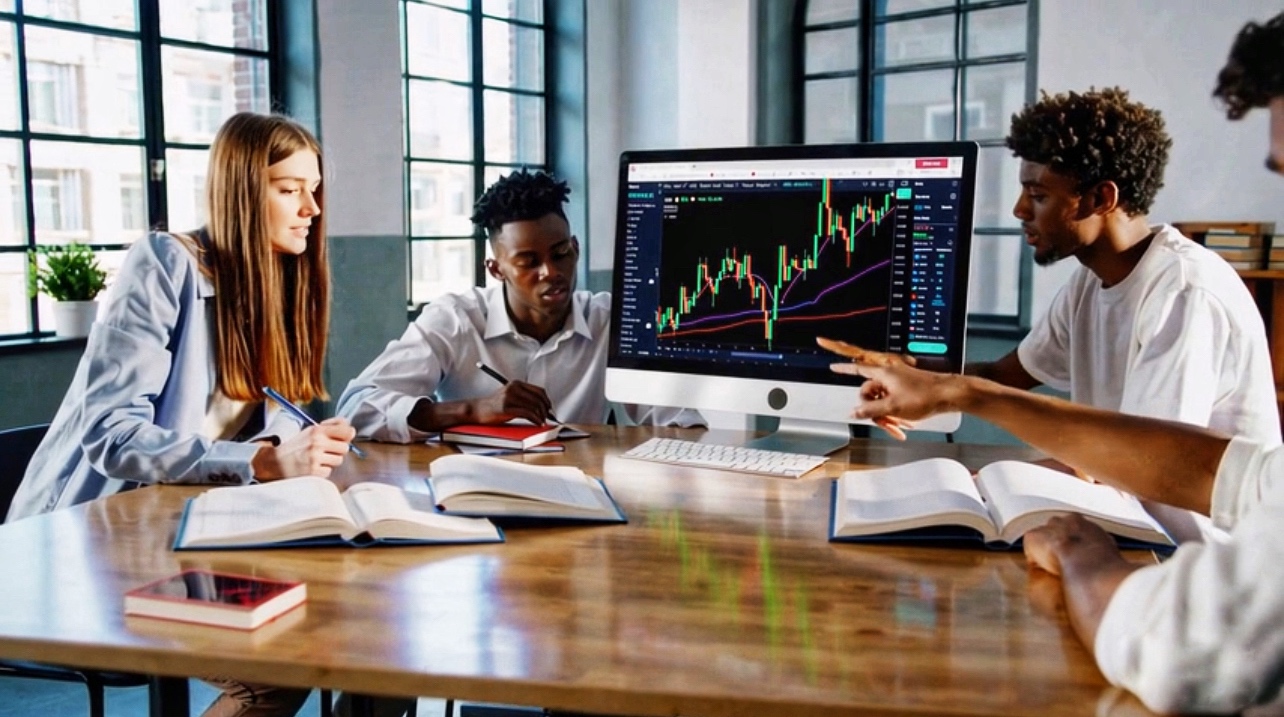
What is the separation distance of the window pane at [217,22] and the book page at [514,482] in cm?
303

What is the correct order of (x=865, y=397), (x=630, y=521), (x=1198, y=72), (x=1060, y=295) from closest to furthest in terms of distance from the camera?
(x=630, y=521), (x=865, y=397), (x=1060, y=295), (x=1198, y=72)

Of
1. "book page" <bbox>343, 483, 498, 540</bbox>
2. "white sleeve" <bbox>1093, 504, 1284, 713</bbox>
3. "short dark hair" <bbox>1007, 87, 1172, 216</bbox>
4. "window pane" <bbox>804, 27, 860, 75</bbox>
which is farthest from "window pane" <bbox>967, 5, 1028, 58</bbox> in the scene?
"white sleeve" <bbox>1093, 504, 1284, 713</bbox>

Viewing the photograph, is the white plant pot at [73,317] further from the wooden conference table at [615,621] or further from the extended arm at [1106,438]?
the extended arm at [1106,438]

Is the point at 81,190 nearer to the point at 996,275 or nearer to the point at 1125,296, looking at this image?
the point at 1125,296

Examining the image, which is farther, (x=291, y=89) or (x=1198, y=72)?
(x=291, y=89)

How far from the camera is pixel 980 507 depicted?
1376 mm

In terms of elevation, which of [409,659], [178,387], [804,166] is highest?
[804,166]

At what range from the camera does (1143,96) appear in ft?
13.8

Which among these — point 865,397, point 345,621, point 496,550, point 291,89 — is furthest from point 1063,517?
point 291,89

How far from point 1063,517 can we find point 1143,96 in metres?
3.41

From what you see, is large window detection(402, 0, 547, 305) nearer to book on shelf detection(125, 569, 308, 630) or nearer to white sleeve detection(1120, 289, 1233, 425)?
white sleeve detection(1120, 289, 1233, 425)

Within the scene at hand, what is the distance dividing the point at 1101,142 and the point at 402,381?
57.0 inches

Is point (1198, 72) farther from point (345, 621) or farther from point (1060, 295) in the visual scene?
point (345, 621)

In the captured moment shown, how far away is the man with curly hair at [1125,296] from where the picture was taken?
1.83 m
